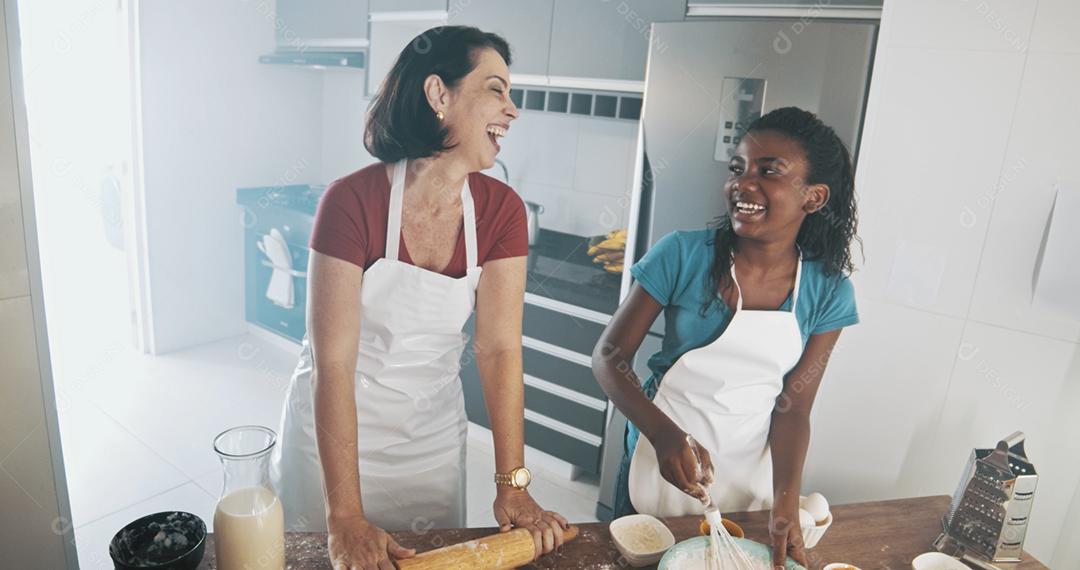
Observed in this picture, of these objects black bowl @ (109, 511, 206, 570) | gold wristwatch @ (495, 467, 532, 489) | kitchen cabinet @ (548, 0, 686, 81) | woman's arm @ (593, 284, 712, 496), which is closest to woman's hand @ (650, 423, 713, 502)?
woman's arm @ (593, 284, 712, 496)

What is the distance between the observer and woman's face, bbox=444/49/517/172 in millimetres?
1125

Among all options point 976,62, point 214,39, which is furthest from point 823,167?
point 214,39

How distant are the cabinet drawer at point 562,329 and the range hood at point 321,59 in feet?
5.08

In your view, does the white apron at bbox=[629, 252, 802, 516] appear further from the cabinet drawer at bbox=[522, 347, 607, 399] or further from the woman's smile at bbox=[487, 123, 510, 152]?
the cabinet drawer at bbox=[522, 347, 607, 399]

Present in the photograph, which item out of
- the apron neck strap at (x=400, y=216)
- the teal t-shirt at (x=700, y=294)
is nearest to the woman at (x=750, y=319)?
the teal t-shirt at (x=700, y=294)

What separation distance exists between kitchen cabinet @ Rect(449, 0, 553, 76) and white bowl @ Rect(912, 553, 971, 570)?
6.59ft

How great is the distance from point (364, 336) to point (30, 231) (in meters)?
0.62

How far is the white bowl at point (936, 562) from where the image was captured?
3.43 ft

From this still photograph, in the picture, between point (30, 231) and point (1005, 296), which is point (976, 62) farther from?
point (30, 231)

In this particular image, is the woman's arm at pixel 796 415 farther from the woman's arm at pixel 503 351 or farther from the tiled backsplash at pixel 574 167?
the tiled backsplash at pixel 574 167

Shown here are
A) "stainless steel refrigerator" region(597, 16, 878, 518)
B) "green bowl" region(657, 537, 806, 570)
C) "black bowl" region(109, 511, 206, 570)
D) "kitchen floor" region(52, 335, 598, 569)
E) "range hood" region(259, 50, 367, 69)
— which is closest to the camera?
"black bowl" region(109, 511, 206, 570)

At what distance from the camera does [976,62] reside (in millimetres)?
1416

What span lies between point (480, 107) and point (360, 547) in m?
0.70

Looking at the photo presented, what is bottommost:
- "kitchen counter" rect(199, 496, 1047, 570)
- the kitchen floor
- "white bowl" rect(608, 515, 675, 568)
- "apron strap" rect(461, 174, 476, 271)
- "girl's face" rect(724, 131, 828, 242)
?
the kitchen floor
